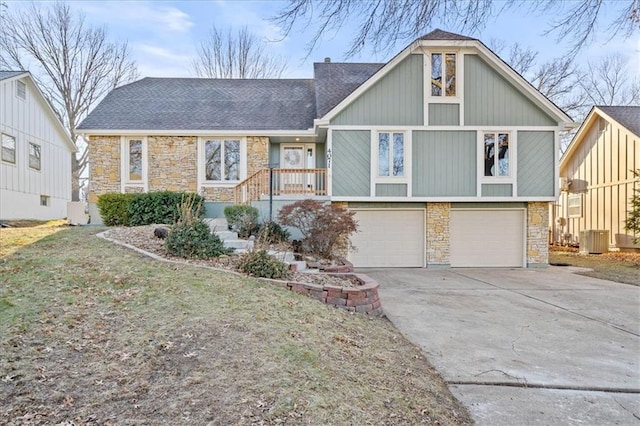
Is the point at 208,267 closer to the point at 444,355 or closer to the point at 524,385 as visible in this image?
the point at 444,355

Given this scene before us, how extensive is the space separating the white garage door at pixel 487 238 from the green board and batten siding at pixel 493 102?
2.94 m

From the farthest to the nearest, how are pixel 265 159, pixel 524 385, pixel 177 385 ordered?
pixel 265 159, pixel 524 385, pixel 177 385

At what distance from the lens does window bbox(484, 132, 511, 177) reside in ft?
41.7

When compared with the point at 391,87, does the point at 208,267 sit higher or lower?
lower

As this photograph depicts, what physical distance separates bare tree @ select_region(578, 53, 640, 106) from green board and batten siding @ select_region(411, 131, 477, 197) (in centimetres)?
1702

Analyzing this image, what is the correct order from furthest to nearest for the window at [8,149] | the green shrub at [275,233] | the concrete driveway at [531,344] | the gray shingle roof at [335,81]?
the window at [8,149], the gray shingle roof at [335,81], the green shrub at [275,233], the concrete driveway at [531,344]

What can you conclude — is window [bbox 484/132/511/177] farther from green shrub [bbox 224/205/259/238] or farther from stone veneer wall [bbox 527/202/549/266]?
green shrub [bbox 224/205/259/238]

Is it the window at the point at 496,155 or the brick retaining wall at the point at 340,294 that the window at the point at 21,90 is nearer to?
the brick retaining wall at the point at 340,294

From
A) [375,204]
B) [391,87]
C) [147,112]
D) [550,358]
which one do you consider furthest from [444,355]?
[147,112]

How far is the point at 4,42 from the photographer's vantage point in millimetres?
22422

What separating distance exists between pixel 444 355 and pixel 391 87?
9.85 metres

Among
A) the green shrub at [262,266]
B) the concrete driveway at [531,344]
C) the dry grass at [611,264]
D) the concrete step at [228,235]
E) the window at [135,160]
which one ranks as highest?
the window at [135,160]

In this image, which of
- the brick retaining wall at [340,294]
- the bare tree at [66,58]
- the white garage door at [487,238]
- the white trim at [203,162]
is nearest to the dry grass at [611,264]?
the white garage door at [487,238]

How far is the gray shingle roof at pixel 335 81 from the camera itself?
A: 47.2 feet
